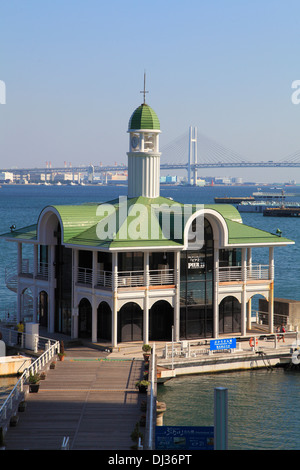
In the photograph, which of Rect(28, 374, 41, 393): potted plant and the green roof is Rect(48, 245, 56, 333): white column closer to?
the green roof

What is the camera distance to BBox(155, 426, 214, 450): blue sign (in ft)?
87.5

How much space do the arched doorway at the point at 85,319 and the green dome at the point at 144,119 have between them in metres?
12.0

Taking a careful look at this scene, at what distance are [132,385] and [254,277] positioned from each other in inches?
609

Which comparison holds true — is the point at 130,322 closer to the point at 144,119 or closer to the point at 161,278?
the point at 161,278

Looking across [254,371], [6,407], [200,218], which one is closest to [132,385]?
[6,407]

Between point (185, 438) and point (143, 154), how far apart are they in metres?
28.4

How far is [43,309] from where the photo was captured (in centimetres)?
5247

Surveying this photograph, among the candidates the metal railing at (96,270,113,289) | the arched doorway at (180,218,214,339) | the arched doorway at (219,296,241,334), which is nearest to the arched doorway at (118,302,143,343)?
the metal railing at (96,270,113,289)

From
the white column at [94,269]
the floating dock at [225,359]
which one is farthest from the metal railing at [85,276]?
the floating dock at [225,359]

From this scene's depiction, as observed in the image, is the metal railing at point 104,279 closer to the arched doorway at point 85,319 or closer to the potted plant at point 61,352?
the arched doorway at point 85,319

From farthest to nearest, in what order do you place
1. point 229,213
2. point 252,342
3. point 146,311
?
1. point 229,213
2. point 252,342
3. point 146,311

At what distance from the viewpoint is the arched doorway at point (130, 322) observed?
4694 centimetres

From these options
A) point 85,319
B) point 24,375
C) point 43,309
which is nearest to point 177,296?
point 85,319

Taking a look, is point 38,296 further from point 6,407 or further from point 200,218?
point 6,407
